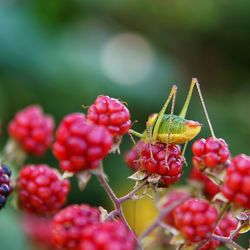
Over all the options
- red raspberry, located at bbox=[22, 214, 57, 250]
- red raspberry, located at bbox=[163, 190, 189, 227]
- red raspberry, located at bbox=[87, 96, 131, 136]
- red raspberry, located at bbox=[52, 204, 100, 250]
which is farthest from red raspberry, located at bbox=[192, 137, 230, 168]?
red raspberry, located at bbox=[22, 214, 57, 250]

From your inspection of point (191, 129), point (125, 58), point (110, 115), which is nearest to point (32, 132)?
point (191, 129)

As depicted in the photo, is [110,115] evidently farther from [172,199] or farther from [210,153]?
[172,199]

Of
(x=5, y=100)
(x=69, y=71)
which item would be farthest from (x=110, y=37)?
(x=5, y=100)

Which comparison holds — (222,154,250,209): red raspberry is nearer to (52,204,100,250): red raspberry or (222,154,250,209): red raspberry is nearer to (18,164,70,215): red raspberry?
(52,204,100,250): red raspberry

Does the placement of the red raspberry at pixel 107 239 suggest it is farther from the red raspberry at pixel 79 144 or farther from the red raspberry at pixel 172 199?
the red raspberry at pixel 172 199

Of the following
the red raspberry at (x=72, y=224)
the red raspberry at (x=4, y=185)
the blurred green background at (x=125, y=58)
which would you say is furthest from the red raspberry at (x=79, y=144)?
the blurred green background at (x=125, y=58)

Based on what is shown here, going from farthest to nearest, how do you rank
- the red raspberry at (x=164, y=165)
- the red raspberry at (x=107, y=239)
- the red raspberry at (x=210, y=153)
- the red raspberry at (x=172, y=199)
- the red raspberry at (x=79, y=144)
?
the red raspberry at (x=172, y=199) → the red raspberry at (x=164, y=165) → the red raspberry at (x=210, y=153) → the red raspberry at (x=79, y=144) → the red raspberry at (x=107, y=239)

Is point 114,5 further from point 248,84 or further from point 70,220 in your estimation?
point 70,220
